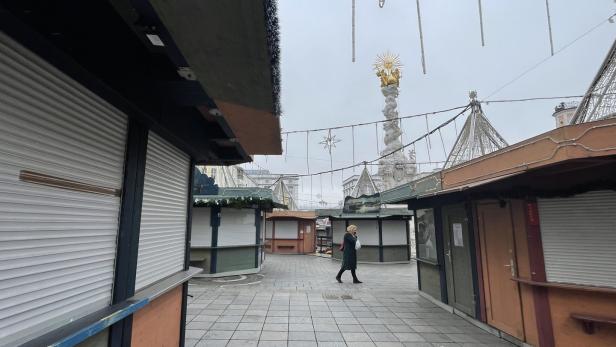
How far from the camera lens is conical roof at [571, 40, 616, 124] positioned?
510 cm

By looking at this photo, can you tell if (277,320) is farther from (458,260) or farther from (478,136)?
(478,136)

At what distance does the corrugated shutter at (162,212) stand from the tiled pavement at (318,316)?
180 cm

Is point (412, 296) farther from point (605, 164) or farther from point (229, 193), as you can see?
point (229, 193)

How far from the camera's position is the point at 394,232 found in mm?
13453

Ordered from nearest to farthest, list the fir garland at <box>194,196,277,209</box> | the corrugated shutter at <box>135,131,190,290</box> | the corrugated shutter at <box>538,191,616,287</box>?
1. the corrugated shutter at <box>135,131,190,290</box>
2. the corrugated shutter at <box>538,191,616,287</box>
3. the fir garland at <box>194,196,277,209</box>

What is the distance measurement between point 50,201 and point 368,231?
12.7 meters

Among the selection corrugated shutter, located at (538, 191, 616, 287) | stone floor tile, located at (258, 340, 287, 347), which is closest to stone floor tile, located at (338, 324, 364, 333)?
stone floor tile, located at (258, 340, 287, 347)

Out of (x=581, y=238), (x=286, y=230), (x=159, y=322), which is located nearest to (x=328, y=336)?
(x=159, y=322)

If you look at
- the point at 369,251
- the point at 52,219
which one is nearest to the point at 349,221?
the point at 369,251

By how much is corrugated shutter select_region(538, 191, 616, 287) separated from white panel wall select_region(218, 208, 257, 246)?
7954 millimetres

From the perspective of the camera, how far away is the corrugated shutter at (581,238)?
3588 mm

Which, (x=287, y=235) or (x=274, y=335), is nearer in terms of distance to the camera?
(x=274, y=335)

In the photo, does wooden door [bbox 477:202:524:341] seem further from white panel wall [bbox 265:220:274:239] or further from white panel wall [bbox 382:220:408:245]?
white panel wall [bbox 265:220:274:239]

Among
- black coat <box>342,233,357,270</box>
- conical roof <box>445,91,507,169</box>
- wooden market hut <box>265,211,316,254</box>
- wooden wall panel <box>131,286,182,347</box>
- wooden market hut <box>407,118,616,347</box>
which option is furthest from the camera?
wooden market hut <box>265,211,316,254</box>
